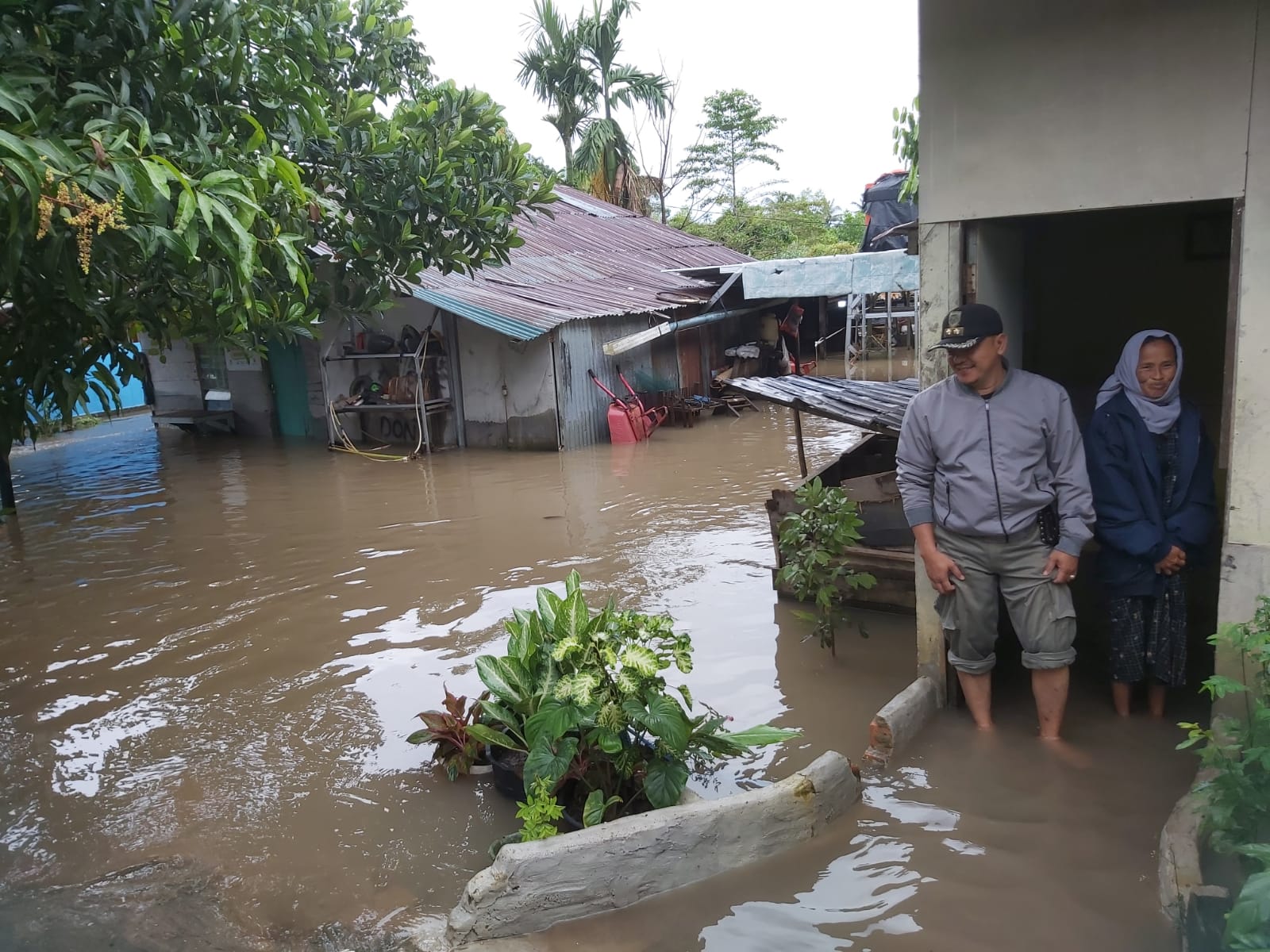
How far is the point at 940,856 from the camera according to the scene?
11.7ft

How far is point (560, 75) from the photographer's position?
2811cm

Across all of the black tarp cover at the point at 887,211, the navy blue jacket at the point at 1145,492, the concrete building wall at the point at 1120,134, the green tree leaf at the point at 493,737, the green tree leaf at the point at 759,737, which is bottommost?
the green tree leaf at the point at 493,737

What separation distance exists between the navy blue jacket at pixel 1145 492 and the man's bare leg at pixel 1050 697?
0.51 meters

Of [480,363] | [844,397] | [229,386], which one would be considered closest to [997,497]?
[844,397]

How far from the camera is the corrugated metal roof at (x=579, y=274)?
45.2 feet

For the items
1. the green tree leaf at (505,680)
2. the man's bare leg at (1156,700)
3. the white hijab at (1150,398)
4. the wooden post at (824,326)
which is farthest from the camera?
the wooden post at (824,326)

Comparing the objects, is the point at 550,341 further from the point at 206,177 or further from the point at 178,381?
the point at 206,177

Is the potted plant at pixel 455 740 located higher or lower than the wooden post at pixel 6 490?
lower

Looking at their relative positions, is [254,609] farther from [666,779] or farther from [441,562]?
[666,779]

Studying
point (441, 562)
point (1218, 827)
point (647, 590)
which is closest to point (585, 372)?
point (441, 562)

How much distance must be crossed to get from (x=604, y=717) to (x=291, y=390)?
15218 mm

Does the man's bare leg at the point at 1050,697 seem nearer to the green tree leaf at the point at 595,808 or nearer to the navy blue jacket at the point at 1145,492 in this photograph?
the navy blue jacket at the point at 1145,492

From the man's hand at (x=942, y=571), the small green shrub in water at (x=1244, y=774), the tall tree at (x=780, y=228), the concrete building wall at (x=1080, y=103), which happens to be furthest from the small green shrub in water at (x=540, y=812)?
the tall tree at (x=780, y=228)

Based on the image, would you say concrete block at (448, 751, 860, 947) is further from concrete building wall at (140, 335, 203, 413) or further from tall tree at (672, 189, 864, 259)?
tall tree at (672, 189, 864, 259)
